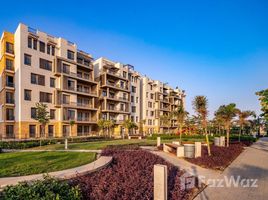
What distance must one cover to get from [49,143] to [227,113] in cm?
2259

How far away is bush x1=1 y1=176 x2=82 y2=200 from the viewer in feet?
16.6

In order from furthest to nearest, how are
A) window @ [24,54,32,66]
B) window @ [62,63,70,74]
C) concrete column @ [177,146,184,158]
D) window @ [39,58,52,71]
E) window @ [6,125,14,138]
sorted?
window @ [62,63,70,74] → window @ [39,58,52,71] → window @ [24,54,32,66] → window @ [6,125,14,138] → concrete column @ [177,146,184,158]

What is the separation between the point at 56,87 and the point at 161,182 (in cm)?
3176

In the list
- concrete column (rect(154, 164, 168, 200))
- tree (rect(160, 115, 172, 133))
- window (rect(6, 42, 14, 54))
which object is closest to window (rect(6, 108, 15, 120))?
window (rect(6, 42, 14, 54))

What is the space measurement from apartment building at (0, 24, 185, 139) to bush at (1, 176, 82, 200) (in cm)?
2597

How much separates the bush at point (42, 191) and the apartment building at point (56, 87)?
1022 inches

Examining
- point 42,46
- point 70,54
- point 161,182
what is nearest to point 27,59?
point 42,46

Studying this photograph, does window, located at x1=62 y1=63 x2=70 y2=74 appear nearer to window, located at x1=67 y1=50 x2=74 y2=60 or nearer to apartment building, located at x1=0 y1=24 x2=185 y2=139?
apartment building, located at x1=0 y1=24 x2=185 y2=139

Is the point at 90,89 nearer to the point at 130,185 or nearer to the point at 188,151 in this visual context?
the point at 188,151

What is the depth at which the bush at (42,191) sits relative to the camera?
5.05m

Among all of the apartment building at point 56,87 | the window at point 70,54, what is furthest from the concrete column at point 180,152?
the window at point 70,54

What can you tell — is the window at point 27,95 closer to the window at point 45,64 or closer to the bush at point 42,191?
the window at point 45,64

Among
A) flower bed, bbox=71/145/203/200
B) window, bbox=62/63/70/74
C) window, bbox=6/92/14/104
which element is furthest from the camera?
window, bbox=62/63/70/74

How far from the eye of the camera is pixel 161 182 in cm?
520
